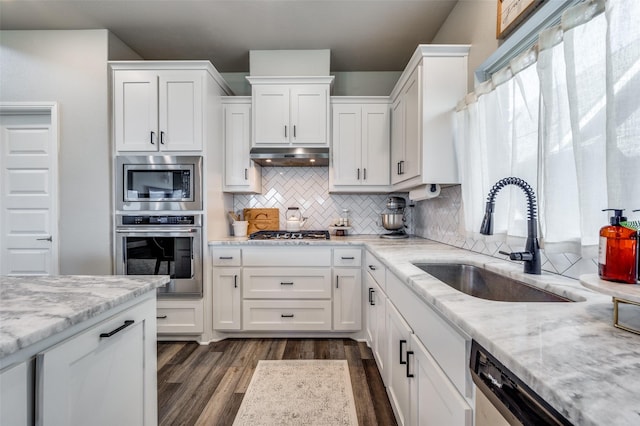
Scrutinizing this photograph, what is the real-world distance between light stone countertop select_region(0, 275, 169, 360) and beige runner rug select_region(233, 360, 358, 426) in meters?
1.03

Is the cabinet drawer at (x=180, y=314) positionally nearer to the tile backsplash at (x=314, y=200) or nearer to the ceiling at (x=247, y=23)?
the tile backsplash at (x=314, y=200)

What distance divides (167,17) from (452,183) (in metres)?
2.66

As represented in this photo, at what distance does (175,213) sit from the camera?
254cm

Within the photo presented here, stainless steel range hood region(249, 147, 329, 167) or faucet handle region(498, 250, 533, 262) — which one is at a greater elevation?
stainless steel range hood region(249, 147, 329, 167)

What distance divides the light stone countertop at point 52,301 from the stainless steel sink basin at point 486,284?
1378mm

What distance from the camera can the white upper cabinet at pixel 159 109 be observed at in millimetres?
2559

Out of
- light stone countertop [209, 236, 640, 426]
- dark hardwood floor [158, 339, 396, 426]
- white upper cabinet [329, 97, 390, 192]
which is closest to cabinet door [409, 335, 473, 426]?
light stone countertop [209, 236, 640, 426]

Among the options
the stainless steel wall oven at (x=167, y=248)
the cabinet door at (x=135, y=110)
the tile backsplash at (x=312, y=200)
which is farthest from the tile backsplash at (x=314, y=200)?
the cabinet door at (x=135, y=110)

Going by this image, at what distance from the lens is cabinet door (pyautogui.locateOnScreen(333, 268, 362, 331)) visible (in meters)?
2.59

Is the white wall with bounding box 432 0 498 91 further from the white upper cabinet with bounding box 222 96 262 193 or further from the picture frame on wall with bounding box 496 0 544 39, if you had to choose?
A: the white upper cabinet with bounding box 222 96 262 193

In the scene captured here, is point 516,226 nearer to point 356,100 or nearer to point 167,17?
point 356,100

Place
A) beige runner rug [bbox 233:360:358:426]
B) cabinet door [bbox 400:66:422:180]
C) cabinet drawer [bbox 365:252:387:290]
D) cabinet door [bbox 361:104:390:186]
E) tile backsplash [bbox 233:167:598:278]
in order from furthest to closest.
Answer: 1. tile backsplash [bbox 233:167:598:278]
2. cabinet door [bbox 361:104:390:186]
3. cabinet door [bbox 400:66:422:180]
4. cabinet drawer [bbox 365:252:387:290]
5. beige runner rug [bbox 233:360:358:426]

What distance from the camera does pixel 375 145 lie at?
290 centimetres

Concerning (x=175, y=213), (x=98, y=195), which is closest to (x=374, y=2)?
(x=175, y=213)
